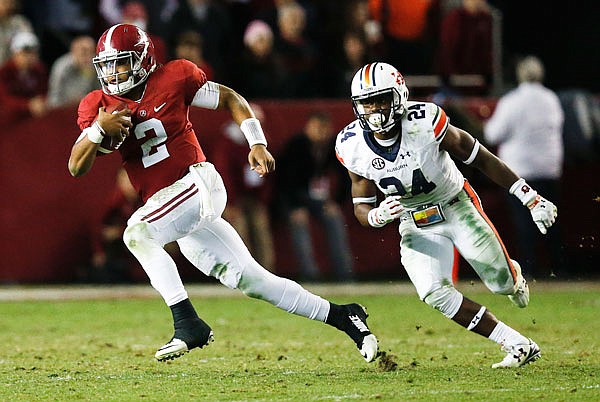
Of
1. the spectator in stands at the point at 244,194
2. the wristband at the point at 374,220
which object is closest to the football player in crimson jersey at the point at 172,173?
the wristband at the point at 374,220

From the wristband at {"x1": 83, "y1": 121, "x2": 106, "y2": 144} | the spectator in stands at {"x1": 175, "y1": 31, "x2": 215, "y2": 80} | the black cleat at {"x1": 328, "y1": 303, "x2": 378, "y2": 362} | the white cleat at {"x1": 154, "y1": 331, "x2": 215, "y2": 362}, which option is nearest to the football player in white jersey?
the black cleat at {"x1": 328, "y1": 303, "x2": 378, "y2": 362}

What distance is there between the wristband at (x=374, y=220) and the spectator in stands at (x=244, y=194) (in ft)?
17.8

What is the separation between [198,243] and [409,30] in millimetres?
6857

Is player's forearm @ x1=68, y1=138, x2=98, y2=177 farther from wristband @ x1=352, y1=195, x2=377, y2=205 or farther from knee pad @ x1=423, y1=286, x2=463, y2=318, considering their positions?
knee pad @ x1=423, y1=286, x2=463, y2=318

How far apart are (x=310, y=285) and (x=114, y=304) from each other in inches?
77.9

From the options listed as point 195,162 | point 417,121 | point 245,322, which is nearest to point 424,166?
point 417,121

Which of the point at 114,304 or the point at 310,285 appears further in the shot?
the point at 310,285

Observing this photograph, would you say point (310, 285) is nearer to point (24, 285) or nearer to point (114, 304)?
point (114, 304)

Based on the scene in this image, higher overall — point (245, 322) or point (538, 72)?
point (538, 72)

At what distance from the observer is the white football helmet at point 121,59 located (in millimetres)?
6121

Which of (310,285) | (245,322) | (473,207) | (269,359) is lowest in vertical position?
(310,285)

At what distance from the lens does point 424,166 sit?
6.15 meters

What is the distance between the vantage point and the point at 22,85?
37.1ft

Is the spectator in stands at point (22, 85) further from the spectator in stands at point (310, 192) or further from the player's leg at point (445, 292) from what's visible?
the player's leg at point (445, 292)
